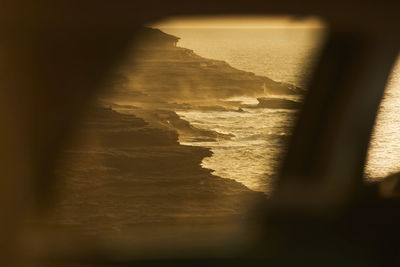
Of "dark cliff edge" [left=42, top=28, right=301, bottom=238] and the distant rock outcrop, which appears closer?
"dark cliff edge" [left=42, top=28, right=301, bottom=238]

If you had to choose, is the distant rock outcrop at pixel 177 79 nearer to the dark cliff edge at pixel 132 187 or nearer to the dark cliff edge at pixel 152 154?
the dark cliff edge at pixel 152 154

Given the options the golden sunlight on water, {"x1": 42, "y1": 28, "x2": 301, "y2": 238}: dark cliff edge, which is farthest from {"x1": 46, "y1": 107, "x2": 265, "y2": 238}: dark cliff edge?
the golden sunlight on water

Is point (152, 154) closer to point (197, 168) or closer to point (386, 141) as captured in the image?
point (197, 168)

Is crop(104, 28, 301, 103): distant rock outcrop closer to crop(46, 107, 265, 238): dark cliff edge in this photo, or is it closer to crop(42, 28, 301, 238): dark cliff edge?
crop(42, 28, 301, 238): dark cliff edge

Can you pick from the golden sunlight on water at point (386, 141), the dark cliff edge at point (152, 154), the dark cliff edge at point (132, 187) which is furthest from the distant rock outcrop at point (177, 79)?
the golden sunlight on water at point (386, 141)

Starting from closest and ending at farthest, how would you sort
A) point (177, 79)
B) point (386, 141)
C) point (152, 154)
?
point (386, 141)
point (152, 154)
point (177, 79)

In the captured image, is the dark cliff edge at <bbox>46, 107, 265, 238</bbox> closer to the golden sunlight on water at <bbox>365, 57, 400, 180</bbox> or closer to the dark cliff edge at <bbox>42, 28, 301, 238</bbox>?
the dark cliff edge at <bbox>42, 28, 301, 238</bbox>

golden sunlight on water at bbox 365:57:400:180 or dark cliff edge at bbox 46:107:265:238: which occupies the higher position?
golden sunlight on water at bbox 365:57:400:180

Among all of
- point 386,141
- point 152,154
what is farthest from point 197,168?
point 386,141

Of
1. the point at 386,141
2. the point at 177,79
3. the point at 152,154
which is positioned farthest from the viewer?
the point at 177,79
